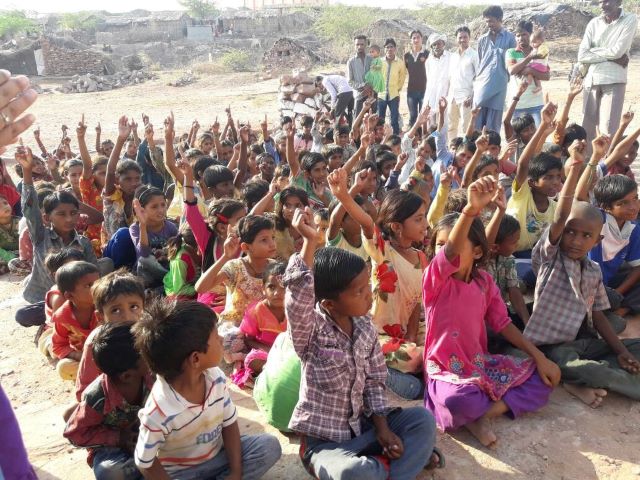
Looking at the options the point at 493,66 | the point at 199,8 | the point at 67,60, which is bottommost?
the point at 67,60

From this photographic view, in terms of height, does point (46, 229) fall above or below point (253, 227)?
below

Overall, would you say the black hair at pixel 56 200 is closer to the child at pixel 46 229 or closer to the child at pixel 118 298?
the child at pixel 46 229

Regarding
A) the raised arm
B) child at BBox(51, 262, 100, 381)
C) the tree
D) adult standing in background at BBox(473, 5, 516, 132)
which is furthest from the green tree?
the raised arm

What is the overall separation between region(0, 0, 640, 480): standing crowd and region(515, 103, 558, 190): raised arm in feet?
0.07

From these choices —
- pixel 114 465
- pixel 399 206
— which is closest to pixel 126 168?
pixel 399 206

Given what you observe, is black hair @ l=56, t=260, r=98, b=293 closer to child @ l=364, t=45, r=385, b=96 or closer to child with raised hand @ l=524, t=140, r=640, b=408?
child with raised hand @ l=524, t=140, r=640, b=408

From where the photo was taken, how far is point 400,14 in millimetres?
32031

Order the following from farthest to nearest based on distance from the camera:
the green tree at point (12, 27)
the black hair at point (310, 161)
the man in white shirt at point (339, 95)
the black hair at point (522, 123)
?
1. the green tree at point (12, 27)
2. the man in white shirt at point (339, 95)
3. the black hair at point (522, 123)
4. the black hair at point (310, 161)

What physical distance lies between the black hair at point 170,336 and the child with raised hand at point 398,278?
1.13 m

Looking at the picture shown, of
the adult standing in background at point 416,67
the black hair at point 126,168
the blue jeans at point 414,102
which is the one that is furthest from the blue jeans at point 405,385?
A: the blue jeans at point 414,102

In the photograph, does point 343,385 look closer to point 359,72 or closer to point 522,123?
point 522,123

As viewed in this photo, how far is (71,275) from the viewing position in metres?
3.12

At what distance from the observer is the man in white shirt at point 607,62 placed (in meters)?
6.32

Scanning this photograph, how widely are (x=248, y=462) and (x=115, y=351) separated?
0.73m
